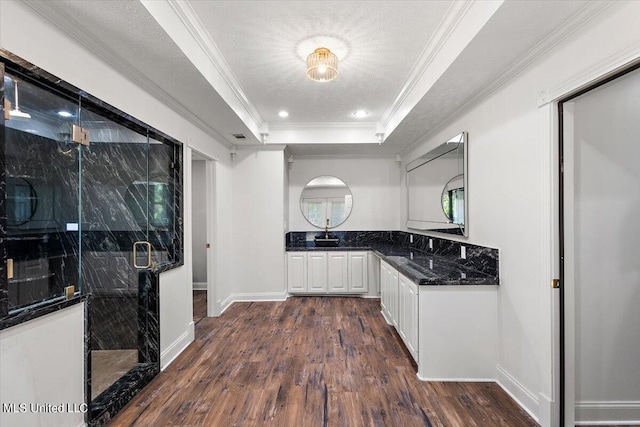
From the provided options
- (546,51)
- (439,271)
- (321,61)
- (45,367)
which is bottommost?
(45,367)

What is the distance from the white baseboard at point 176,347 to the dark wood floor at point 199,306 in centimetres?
70

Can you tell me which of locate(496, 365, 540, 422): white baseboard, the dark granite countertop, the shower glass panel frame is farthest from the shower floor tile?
locate(496, 365, 540, 422): white baseboard

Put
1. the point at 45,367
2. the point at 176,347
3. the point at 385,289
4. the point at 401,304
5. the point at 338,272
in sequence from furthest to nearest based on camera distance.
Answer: the point at 338,272 → the point at 385,289 → the point at 401,304 → the point at 176,347 → the point at 45,367

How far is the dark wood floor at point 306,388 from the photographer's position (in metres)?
2.00

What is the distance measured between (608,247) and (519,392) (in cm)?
118

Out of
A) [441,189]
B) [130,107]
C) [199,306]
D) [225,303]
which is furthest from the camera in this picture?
[199,306]

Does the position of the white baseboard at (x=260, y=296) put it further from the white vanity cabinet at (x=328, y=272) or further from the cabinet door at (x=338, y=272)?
the cabinet door at (x=338, y=272)

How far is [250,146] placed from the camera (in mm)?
4598

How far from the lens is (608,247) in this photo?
191 centimetres

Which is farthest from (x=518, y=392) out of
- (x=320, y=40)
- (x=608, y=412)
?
(x=320, y=40)

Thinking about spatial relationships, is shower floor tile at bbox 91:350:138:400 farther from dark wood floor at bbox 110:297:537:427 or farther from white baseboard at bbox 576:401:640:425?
white baseboard at bbox 576:401:640:425

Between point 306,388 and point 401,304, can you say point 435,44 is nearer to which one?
point 401,304

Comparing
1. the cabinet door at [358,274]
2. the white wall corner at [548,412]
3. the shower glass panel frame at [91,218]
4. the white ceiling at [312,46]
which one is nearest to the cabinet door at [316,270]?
the cabinet door at [358,274]

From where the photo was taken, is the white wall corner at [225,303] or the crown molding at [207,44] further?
the white wall corner at [225,303]
